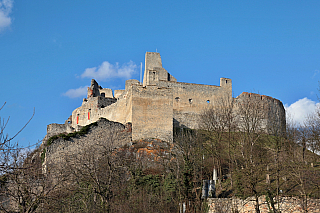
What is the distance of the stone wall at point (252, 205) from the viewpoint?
2130 cm

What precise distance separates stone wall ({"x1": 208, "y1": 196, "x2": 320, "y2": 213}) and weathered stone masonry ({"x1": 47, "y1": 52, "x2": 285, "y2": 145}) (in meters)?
12.7

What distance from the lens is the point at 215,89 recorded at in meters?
52.5

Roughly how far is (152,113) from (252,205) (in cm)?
1599

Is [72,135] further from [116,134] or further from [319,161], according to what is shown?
[319,161]

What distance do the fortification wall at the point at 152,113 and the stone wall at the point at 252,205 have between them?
12.7 m

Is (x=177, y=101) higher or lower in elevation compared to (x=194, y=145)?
higher

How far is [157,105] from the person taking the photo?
3719 centimetres

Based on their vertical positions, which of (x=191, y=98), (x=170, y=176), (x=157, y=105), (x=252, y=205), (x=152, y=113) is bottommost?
(x=252, y=205)

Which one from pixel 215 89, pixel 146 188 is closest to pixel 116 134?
pixel 146 188

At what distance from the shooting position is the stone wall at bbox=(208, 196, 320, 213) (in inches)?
838

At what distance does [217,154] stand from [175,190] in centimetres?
554

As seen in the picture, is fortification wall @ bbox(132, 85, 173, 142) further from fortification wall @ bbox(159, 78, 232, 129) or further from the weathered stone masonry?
fortification wall @ bbox(159, 78, 232, 129)

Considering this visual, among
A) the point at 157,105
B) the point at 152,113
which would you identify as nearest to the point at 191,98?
the point at 157,105

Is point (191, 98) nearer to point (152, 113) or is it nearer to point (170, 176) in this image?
point (152, 113)
